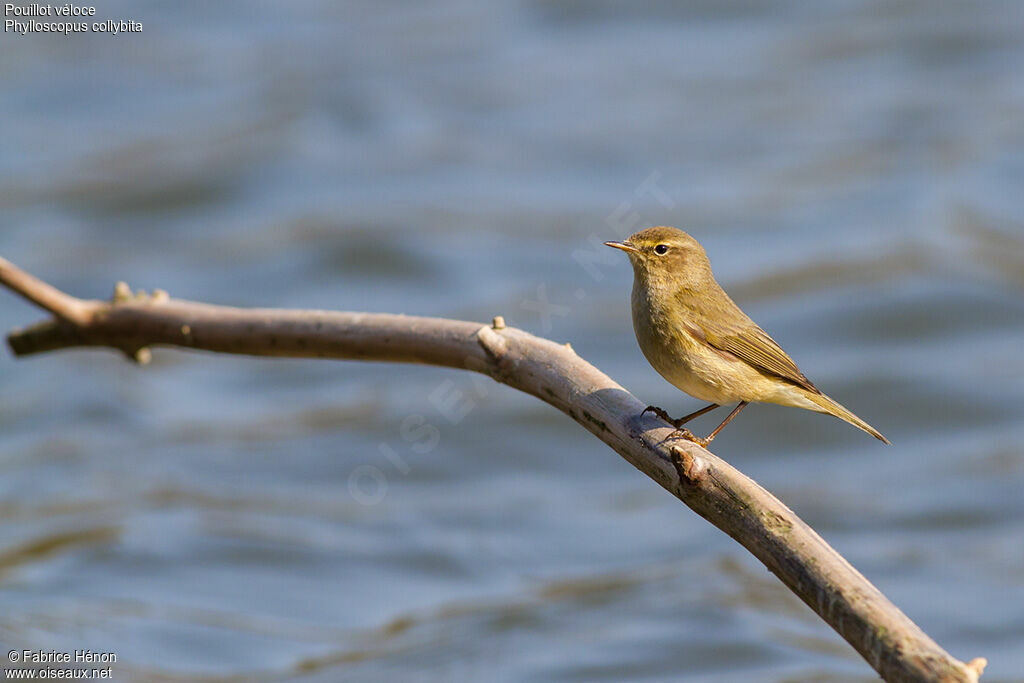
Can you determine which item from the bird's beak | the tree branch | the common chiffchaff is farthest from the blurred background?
the bird's beak

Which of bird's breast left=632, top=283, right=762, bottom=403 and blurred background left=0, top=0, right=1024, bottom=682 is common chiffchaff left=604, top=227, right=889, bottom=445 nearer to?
bird's breast left=632, top=283, right=762, bottom=403

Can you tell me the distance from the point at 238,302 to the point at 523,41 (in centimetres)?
761

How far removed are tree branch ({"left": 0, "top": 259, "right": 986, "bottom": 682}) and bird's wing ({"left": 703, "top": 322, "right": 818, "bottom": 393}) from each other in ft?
2.12

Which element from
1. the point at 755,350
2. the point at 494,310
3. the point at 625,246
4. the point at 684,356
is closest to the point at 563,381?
the point at 684,356

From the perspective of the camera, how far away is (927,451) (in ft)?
37.3

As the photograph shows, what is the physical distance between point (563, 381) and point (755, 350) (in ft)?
3.24

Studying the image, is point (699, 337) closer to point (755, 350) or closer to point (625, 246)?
point (755, 350)

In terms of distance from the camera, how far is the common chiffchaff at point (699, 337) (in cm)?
466

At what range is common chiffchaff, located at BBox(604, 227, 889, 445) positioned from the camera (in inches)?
184

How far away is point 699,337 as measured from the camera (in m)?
4.71

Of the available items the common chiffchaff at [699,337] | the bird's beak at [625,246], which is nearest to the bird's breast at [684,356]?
the common chiffchaff at [699,337]

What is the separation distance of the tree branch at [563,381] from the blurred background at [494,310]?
2.79m

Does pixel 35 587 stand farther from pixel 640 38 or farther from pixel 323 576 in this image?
pixel 640 38

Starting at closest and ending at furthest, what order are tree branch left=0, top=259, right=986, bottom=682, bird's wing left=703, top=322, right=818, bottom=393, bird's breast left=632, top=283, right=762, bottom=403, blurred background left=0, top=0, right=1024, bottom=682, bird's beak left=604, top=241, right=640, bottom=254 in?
tree branch left=0, top=259, right=986, bottom=682 < bird's breast left=632, top=283, right=762, bottom=403 < bird's wing left=703, top=322, right=818, bottom=393 < bird's beak left=604, top=241, right=640, bottom=254 < blurred background left=0, top=0, right=1024, bottom=682
